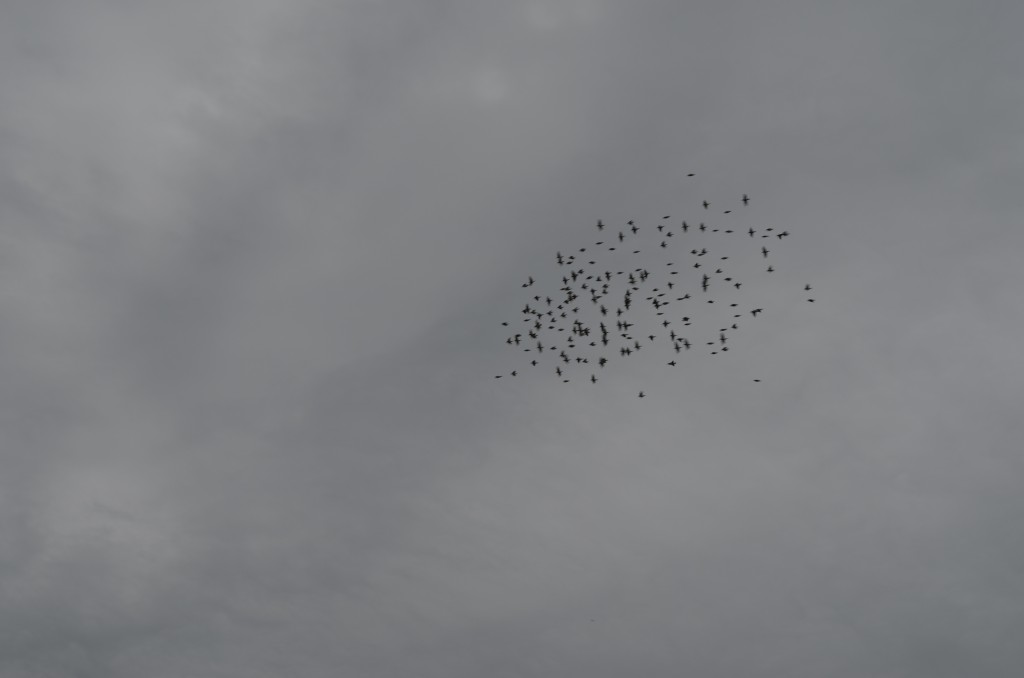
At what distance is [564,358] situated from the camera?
17112cm

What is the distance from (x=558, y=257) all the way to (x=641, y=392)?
96.2ft

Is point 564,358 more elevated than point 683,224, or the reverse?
point 683,224

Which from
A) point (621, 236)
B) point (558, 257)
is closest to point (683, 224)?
point (621, 236)

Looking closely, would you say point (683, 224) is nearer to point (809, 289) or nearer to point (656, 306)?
point (656, 306)

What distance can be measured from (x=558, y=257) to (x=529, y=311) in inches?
444

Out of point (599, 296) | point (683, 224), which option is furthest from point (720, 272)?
point (599, 296)

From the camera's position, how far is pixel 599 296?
164 m

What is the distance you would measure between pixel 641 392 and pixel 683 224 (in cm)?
3346

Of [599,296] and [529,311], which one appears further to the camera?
[529,311]

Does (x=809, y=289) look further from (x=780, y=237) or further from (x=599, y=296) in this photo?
(x=599, y=296)

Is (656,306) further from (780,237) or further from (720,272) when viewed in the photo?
(780,237)

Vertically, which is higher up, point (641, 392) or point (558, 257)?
point (558, 257)

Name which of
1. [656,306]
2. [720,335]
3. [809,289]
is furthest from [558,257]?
[809,289]

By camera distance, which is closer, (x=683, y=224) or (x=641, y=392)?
(x=683, y=224)
